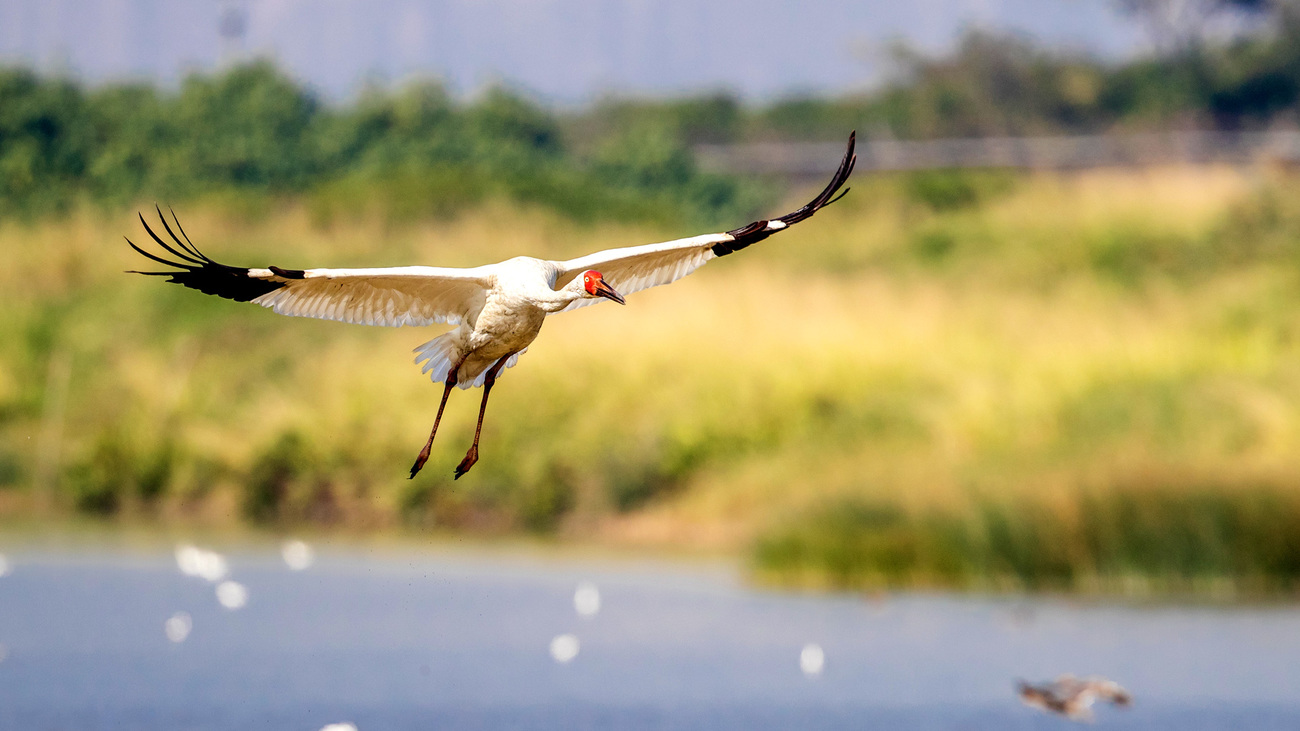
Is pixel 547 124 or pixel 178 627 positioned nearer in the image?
pixel 178 627

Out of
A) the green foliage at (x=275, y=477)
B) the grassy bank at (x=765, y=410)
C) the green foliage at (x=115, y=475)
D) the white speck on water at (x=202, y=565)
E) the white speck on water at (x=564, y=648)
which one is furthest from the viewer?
the green foliage at (x=115, y=475)

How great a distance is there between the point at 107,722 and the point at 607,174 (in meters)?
30.7

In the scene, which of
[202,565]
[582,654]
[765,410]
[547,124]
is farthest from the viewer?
[547,124]

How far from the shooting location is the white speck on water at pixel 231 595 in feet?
58.1

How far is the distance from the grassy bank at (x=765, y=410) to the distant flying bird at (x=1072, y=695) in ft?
13.2

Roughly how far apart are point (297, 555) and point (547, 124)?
27.0m

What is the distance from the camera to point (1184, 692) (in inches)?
575

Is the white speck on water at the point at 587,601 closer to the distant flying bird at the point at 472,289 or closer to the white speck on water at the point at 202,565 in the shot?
the white speck on water at the point at 202,565

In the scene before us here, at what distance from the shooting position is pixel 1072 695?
531 inches

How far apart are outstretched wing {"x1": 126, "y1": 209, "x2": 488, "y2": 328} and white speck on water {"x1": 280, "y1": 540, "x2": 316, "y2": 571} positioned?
10.1 m

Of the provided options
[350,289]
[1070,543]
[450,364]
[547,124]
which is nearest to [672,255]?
[450,364]

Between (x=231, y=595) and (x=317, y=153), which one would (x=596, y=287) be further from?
(x=317, y=153)

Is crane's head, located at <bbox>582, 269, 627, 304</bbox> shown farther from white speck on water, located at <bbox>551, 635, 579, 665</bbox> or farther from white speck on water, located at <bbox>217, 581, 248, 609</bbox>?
white speck on water, located at <bbox>217, 581, 248, 609</bbox>

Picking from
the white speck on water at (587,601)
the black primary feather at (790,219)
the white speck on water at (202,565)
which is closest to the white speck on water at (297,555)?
the white speck on water at (202,565)
